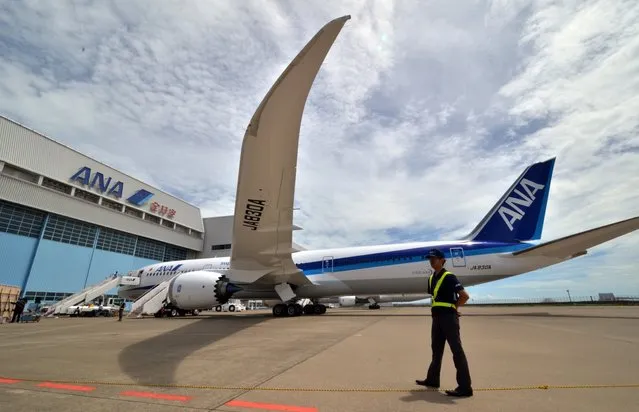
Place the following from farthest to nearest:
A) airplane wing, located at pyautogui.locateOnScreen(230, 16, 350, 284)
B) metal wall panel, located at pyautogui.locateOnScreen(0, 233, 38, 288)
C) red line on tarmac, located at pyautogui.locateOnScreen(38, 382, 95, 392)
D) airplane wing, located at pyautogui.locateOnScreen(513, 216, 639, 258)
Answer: metal wall panel, located at pyautogui.locateOnScreen(0, 233, 38, 288) → airplane wing, located at pyautogui.locateOnScreen(513, 216, 639, 258) → airplane wing, located at pyautogui.locateOnScreen(230, 16, 350, 284) → red line on tarmac, located at pyautogui.locateOnScreen(38, 382, 95, 392)

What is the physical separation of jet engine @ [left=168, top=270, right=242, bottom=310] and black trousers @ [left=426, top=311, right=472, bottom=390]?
10917mm

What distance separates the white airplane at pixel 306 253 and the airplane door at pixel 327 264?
0.06 metres

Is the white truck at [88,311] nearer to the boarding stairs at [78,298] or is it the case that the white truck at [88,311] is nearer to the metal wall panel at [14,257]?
the boarding stairs at [78,298]

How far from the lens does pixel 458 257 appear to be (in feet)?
46.8

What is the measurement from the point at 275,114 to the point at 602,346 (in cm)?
743

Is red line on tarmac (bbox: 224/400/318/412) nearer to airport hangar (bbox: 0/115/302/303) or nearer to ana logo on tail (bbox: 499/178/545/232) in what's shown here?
ana logo on tail (bbox: 499/178/545/232)

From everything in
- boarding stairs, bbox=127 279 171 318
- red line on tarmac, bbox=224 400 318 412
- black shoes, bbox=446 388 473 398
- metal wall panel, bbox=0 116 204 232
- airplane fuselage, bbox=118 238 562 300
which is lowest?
red line on tarmac, bbox=224 400 318 412

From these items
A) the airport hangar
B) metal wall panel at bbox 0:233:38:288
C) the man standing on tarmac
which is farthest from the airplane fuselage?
the airport hangar

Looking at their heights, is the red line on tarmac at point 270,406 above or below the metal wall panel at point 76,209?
below

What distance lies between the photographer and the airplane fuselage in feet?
45.4

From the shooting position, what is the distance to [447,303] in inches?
136

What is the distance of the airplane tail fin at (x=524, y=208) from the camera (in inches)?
557

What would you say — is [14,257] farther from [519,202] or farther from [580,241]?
[580,241]

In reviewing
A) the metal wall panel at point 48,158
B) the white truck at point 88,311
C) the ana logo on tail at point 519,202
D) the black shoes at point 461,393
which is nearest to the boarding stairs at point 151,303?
the white truck at point 88,311
